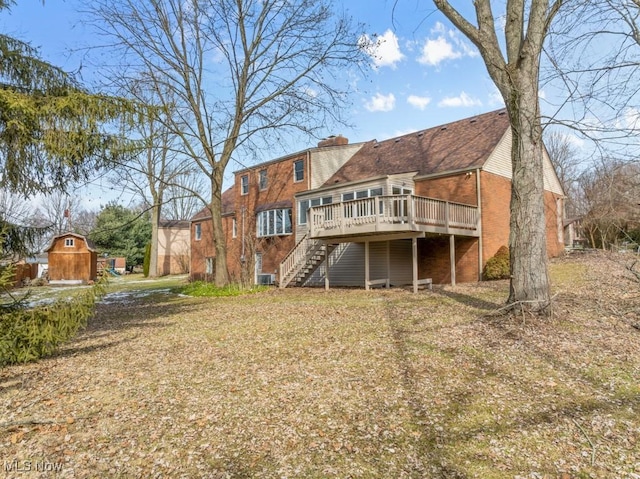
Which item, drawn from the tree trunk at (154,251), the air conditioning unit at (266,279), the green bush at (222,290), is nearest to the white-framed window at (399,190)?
the green bush at (222,290)

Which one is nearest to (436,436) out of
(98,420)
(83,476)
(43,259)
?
(83,476)

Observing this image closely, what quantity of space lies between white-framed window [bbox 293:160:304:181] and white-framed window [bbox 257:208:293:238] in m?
1.91

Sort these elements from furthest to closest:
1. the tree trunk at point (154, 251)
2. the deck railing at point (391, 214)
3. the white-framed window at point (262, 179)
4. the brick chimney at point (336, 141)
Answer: the tree trunk at point (154, 251), the white-framed window at point (262, 179), the brick chimney at point (336, 141), the deck railing at point (391, 214)

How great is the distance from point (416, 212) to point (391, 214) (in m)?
0.87

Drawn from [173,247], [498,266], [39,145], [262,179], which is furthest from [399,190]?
[173,247]

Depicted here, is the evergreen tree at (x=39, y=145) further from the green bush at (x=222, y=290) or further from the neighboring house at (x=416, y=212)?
the green bush at (x=222, y=290)

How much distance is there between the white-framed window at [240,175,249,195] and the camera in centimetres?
2558

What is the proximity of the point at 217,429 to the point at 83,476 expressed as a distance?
1.21 metres

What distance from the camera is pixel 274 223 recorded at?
23.0 metres

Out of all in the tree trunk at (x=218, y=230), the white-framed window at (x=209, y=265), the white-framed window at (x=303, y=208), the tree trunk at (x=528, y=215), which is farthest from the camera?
the white-framed window at (x=209, y=265)

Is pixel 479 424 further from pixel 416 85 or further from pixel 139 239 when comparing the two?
pixel 139 239

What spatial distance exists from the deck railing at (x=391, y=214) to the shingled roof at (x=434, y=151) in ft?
7.66
